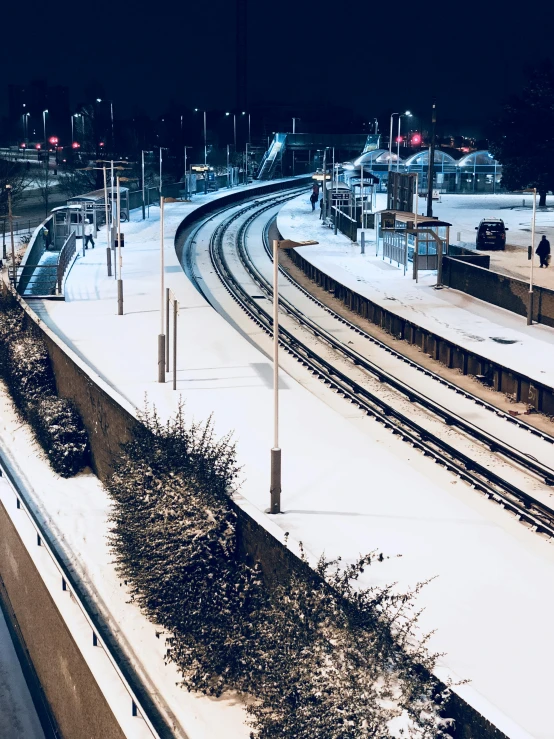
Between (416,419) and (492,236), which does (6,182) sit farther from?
(416,419)

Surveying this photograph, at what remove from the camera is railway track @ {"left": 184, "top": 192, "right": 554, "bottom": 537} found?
20.0m

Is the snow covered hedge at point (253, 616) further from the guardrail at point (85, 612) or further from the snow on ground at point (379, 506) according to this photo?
the guardrail at point (85, 612)

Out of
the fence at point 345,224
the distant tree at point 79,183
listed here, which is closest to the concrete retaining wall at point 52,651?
the fence at point 345,224

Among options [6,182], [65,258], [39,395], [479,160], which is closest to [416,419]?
[39,395]

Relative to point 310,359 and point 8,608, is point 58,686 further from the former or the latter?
point 310,359

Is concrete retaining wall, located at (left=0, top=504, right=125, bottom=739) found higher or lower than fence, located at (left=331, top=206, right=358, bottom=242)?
lower

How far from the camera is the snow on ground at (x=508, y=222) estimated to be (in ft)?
132

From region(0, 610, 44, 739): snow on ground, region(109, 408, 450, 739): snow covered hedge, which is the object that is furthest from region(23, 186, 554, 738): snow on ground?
region(0, 610, 44, 739): snow on ground

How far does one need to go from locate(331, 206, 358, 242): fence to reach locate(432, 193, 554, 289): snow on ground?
200 inches

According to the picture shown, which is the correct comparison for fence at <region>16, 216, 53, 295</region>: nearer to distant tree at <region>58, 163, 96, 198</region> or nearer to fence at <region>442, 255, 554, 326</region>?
fence at <region>442, 255, 554, 326</region>

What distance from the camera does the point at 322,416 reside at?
73.9 ft

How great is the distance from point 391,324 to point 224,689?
21.8 metres

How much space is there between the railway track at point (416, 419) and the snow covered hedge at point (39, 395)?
7.31m

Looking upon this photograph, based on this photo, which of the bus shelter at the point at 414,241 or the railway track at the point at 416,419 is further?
the bus shelter at the point at 414,241
